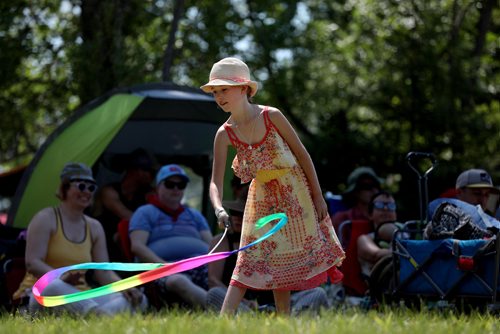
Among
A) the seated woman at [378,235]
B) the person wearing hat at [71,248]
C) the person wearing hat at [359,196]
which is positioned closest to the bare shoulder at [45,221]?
the person wearing hat at [71,248]

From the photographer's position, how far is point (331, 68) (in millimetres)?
19094

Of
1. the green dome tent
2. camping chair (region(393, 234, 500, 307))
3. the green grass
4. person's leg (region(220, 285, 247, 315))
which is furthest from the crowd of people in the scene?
the green grass

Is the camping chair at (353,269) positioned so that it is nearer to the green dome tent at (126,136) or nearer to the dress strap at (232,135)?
the green dome tent at (126,136)

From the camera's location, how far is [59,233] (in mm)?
7703

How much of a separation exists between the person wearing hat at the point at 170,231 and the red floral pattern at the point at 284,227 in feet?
8.07

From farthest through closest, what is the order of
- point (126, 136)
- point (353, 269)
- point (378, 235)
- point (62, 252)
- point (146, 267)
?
point (126, 136)
point (353, 269)
point (378, 235)
point (62, 252)
point (146, 267)

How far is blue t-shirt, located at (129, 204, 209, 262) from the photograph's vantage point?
8.62m

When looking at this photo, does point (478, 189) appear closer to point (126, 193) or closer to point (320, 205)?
point (320, 205)

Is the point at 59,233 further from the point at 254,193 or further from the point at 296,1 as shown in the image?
the point at 296,1

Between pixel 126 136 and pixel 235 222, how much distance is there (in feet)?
10.9

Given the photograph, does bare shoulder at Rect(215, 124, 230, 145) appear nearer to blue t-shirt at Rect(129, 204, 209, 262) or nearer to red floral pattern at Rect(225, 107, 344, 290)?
red floral pattern at Rect(225, 107, 344, 290)

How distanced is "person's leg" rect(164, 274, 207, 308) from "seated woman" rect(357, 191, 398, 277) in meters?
1.52

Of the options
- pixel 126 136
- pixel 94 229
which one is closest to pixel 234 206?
pixel 94 229

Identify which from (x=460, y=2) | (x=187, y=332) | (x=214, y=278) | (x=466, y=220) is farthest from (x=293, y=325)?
(x=460, y=2)
